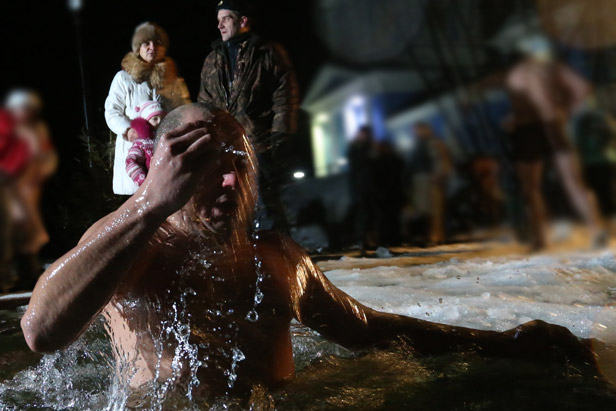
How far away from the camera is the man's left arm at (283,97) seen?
4484mm

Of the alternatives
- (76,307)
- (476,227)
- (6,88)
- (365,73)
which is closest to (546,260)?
(476,227)

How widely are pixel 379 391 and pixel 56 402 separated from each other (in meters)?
1.20

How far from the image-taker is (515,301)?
3.08 m

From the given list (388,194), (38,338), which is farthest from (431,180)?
(38,338)

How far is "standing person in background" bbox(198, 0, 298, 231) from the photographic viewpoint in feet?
14.8

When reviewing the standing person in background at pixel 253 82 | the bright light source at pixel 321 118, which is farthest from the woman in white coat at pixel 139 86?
the bright light source at pixel 321 118

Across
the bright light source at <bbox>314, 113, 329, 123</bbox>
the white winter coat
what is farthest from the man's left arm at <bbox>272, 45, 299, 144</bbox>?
the bright light source at <bbox>314, 113, 329, 123</bbox>

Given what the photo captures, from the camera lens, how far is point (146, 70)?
4375 mm

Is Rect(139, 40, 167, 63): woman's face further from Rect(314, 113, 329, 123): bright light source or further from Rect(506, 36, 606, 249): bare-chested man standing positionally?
Rect(314, 113, 329, 123): bright light source

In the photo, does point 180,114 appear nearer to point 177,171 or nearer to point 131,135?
point 177,171

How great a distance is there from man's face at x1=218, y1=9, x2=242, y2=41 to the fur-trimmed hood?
556 millimetres

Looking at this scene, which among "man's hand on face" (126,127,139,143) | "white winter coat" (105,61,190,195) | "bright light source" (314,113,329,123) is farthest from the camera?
"bright light source" (314,113,329,123)

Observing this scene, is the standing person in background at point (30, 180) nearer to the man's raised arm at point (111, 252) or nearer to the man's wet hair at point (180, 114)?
the man's wet hair at point (180, 114)

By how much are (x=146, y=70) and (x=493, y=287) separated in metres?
2.97
